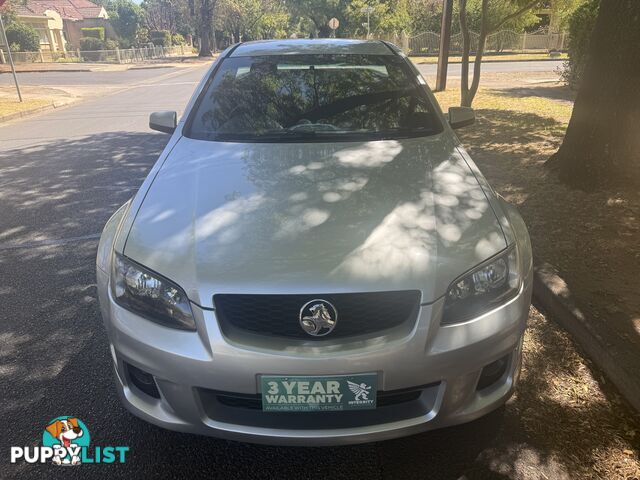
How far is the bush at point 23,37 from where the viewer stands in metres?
39.7

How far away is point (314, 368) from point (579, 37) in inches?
575

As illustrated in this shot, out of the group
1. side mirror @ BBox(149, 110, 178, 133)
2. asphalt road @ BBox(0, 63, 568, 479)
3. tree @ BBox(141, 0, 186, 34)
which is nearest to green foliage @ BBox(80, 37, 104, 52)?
tree @ BBox(141, 0, 186, 34)

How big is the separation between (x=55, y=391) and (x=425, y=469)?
6.34ft

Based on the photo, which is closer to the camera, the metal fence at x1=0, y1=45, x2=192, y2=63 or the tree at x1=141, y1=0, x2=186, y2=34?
the metal fence at x1=0, y1=45, x2=192, y2=63

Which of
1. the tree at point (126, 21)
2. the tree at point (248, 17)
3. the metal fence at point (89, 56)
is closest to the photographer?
the metal fence at point (89, 56)

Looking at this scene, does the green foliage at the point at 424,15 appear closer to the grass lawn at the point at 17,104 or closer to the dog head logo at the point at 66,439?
the grass lawn at the point at 17,104

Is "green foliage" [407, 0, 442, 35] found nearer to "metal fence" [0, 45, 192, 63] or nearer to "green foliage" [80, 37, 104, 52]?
"metal fence" [0, 45, 192, 63]

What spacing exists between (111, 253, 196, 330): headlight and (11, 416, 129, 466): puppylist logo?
0.76 m

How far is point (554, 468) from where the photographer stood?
216 cm

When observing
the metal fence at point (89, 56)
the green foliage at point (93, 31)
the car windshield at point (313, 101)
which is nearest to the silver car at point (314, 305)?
the car windshield at point (313, 101)

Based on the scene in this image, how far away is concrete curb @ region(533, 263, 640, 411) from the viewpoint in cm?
254

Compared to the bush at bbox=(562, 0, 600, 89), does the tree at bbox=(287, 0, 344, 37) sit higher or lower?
higher

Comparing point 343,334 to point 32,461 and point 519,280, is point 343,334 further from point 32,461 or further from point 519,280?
point 32,461

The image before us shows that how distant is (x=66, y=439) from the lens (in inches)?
91.9
